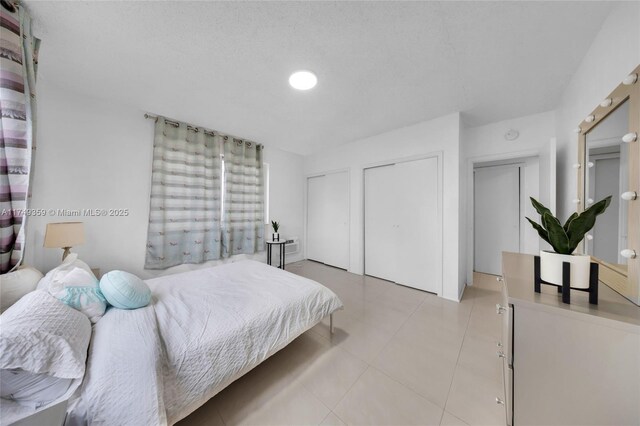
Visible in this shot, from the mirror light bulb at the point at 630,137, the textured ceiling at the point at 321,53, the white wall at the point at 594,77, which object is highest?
the textured ceiling at the point at 321,53

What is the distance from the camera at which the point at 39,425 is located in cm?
62

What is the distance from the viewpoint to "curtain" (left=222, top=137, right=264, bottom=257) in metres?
3.23

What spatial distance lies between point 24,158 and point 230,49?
1506 mm

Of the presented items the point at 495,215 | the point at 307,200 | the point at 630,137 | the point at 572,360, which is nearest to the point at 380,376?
the point at 572,360

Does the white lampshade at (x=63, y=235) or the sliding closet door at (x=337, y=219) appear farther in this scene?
the sliding closet door at (x=337, y=219)

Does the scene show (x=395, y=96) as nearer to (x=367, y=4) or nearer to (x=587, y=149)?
(x=367, y=4)

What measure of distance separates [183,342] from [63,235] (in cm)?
177

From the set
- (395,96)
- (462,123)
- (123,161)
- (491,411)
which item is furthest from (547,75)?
(123,161)

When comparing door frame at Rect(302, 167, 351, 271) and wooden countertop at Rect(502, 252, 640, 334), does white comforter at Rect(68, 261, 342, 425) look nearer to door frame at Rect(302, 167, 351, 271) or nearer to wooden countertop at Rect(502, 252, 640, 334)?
wooden countertop at Rect(502, 252, 640, 334)

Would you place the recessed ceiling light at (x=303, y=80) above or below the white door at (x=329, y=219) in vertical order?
above

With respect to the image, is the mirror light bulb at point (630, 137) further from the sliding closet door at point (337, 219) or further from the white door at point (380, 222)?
the sliding closet door at point (337, 219)

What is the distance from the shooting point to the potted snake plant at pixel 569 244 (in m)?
0.81

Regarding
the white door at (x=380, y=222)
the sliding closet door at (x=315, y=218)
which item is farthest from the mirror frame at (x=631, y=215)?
the sliding closet door at (x=315, y=218)

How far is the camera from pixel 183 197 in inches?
110
